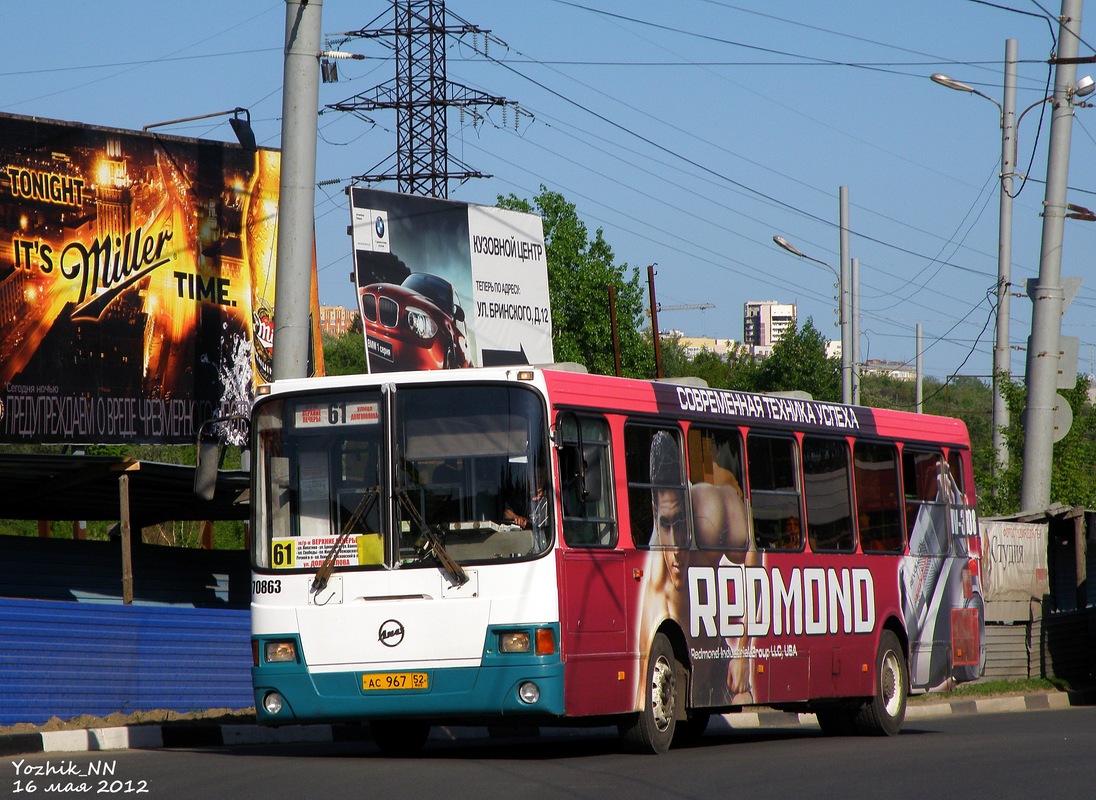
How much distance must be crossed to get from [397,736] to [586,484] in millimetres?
2866

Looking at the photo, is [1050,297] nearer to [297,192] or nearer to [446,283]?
[446,283]

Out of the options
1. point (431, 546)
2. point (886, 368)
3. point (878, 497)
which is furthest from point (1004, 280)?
point (886, 368)

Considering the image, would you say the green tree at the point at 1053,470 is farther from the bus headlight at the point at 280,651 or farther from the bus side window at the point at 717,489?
the bus headlight at the point at 280,651

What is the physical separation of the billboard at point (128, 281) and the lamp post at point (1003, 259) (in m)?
12.3

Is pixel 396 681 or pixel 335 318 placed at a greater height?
pixel 335 318

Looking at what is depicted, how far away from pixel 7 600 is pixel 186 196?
683 centimetres

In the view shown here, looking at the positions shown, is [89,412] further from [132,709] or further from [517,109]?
[517,109]

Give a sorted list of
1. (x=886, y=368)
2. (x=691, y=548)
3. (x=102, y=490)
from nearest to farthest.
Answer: (x=691, y=548), (x=102, y=490), (x=886, y=368)

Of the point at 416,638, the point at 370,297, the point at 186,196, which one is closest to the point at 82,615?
the point at 416,638

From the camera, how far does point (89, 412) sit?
57.4 ft

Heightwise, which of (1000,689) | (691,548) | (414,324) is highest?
(414,324)

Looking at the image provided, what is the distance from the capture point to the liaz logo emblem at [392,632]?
10.7 metres

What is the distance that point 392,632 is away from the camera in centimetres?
1074

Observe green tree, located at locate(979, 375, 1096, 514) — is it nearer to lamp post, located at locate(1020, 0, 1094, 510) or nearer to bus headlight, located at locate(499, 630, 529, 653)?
lamp post, located at locate(1020, 0, 1094, 510)
